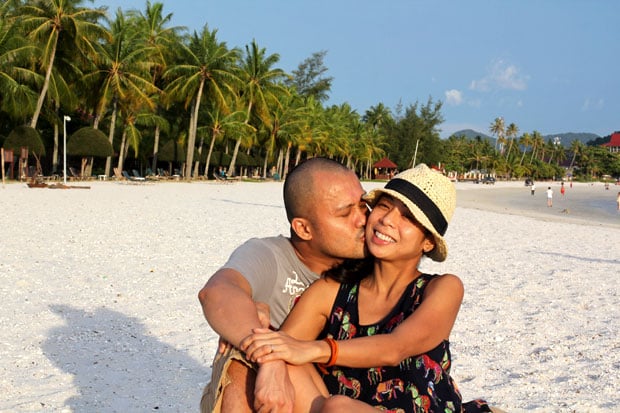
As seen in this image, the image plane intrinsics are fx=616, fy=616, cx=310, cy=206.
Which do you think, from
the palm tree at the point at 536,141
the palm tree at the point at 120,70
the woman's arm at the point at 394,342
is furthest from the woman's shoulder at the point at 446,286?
the palm tree at the point at 536,141

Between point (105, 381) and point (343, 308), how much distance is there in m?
2.46

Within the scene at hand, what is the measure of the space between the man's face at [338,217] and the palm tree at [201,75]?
1514 inches

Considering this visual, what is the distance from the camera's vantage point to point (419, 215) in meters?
2.17

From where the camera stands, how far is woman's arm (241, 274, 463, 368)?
1.84 metres

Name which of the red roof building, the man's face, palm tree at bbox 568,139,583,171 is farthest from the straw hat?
the red roof building

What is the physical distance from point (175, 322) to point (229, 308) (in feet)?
12.7

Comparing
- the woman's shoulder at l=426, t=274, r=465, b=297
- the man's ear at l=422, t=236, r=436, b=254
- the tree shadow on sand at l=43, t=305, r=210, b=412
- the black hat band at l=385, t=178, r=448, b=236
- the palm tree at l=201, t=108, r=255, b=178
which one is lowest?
the tree shadow on sand at l=43, t=305, r=210, b=412

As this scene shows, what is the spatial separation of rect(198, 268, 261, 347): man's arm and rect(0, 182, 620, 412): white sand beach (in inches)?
77.4

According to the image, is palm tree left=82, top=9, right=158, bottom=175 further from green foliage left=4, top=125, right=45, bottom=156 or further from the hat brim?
the hat brim

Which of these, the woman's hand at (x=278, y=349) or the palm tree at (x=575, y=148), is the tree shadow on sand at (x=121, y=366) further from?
the palm tree at (x=575, y=148)

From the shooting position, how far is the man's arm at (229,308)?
1916 millimetres

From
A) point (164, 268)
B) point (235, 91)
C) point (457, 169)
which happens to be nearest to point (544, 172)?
point (457, 169)

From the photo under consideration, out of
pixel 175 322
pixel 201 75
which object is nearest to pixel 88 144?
pixel 201 75

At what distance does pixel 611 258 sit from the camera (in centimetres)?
1139
